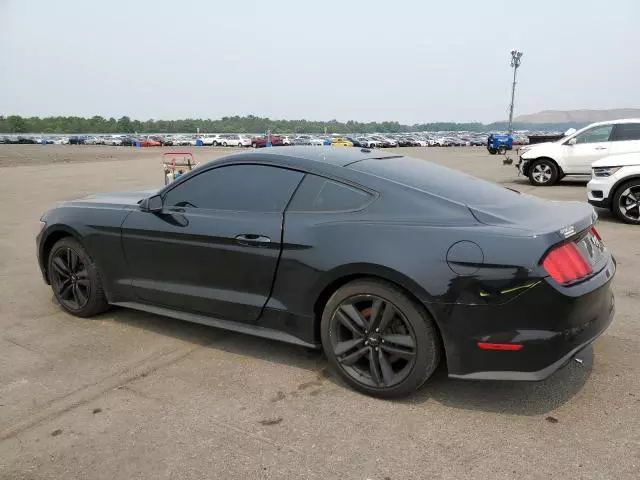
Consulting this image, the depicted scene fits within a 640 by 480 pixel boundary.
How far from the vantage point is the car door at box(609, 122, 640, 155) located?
41.5ft

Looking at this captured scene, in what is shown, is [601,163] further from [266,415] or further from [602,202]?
[266,415]

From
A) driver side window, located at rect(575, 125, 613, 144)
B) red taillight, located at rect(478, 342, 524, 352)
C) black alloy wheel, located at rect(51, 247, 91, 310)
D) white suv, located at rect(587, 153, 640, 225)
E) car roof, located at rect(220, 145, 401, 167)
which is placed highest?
driver side window, located at rect(575, 125, 613, 144)

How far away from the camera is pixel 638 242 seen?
24.2 feet

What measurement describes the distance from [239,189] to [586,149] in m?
12.2

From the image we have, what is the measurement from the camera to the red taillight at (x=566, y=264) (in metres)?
2.87

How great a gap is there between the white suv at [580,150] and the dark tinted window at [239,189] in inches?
451

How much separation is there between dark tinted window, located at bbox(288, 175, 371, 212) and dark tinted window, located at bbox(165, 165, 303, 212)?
0.09 meters

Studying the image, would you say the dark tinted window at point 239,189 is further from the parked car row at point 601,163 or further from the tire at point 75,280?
the parked car row at point 601,163

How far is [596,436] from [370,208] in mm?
1725

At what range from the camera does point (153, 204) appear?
416 cm

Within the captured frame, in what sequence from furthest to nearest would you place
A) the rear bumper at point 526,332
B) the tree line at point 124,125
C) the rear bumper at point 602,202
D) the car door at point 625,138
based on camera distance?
the tree line at point 124,125
the car door at point 625,138
the rear bumper at point 602,202
the rear bumper at point 526,332

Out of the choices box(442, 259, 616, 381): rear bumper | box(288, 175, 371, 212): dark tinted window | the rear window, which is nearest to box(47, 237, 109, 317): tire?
box(288, 175, 371, 212): dark tinted window

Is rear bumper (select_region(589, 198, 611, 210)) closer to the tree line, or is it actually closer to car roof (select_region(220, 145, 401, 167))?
car roof (select_region(220, 145, 401, 167))

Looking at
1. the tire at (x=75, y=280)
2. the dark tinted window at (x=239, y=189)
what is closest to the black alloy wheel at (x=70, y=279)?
the tire at (x=75, y=280)
